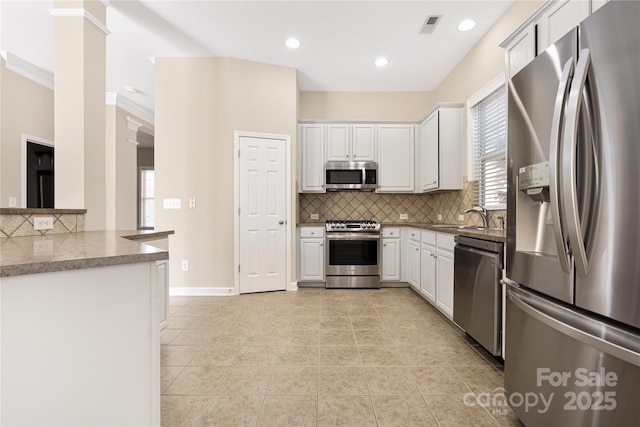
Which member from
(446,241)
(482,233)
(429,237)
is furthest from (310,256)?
(482,233)

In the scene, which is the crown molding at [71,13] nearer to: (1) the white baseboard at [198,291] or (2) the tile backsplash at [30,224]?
(2) the tile backsplash at [30,224]

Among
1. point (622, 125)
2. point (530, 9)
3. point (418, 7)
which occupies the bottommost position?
point (622, 125)

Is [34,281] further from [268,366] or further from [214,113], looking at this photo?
[214,113]

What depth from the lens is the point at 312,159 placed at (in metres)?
4.39

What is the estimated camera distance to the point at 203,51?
3582 millimetres

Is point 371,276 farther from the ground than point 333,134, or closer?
closer

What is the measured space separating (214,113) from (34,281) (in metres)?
3.25

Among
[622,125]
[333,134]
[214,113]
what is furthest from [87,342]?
[333,134]

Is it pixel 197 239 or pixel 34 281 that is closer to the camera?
pixel 34 281

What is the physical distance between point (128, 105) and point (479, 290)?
644 centimetres

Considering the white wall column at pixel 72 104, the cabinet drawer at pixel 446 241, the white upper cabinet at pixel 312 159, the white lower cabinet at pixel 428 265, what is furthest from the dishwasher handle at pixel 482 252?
the white wall column at pixel 72 104

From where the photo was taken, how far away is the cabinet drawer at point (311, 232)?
4125mm

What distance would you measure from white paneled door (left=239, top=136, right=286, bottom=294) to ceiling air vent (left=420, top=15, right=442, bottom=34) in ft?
6.81

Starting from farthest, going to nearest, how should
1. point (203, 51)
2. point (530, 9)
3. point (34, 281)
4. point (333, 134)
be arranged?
1. point (333, 134)
2. point (203, 51)
3. point (530, 9)
4. point (34, 281)
